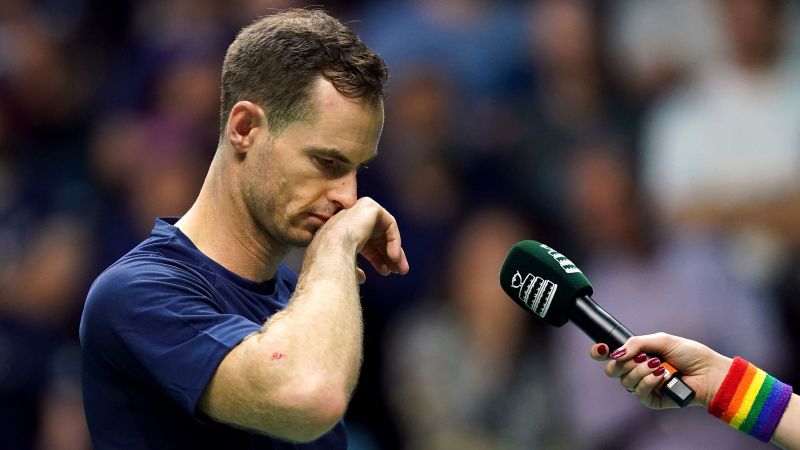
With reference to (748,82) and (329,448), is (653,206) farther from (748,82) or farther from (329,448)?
(329,448)

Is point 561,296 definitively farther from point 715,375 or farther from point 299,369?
point 299,369

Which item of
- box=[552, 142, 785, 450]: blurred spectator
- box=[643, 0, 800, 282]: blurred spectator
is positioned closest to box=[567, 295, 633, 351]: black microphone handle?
box=[552, 142, 785, 450]: blurred spectator

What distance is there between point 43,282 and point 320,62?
17.6ft

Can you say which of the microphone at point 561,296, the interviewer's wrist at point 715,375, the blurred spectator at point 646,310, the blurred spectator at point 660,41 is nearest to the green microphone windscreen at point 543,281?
the microphone at point 561,296

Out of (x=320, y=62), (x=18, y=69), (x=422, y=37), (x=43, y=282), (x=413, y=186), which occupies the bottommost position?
(x=43, y=282)

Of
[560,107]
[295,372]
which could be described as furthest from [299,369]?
[560,107]

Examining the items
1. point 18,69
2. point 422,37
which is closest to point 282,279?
point 422,37

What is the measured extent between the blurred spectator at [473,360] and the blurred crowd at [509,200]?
0.01 meters

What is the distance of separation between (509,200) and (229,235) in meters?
3.85

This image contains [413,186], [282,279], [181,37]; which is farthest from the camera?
[181,37]

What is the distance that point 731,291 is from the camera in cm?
655

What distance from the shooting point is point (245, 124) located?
355cm

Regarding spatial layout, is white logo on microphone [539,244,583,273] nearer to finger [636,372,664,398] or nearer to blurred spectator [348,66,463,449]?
finger [636,372,664,398]

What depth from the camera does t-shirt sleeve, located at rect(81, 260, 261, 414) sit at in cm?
302
